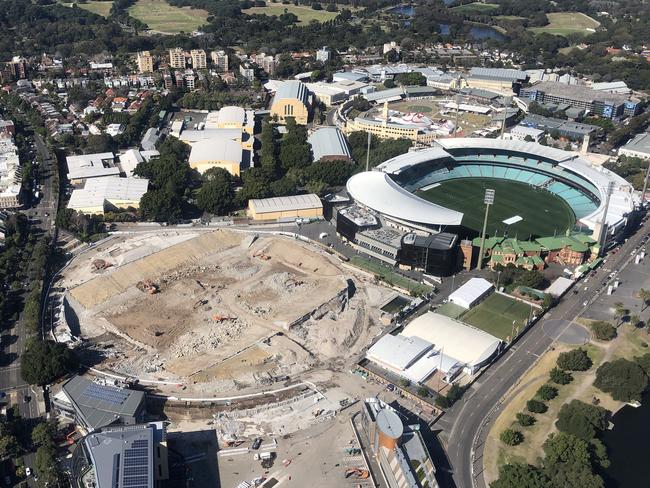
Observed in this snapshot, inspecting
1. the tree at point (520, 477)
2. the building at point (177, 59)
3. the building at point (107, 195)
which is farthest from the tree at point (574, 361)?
the building at point (177, 59)

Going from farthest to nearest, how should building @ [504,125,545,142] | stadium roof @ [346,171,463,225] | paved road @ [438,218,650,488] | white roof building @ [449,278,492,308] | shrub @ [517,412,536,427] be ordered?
building @ [504,125,545,142] < stadium roof @ [346,171,463,225] < white roof building @ [449,278,492,308] < shrub @ [517,412,536,427] < paved road @ [438,218,650,488]

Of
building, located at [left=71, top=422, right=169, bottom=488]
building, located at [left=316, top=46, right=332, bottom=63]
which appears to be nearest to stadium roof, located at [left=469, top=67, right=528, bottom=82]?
building, located at [left=316, top=46, right=332, bottom=63]

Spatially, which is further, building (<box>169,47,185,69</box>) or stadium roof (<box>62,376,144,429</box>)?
building (<box>169,47,185,69</box>)

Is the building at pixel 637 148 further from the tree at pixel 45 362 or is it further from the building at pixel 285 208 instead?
the tree at pixel 45 362

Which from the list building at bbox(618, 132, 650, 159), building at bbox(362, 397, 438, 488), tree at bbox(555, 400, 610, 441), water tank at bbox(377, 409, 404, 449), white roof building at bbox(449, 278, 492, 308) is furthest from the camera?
building at bbox(618, 132, 650, 159)

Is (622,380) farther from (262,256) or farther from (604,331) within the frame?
(262,256)

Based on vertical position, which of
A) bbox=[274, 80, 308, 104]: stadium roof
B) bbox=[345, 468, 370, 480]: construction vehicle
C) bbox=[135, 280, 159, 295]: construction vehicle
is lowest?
bbox=[345, 468, 370, 480]: construction vehicle

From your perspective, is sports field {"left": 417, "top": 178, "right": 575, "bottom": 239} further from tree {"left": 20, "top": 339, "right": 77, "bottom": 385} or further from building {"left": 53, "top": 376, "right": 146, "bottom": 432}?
tree {"left": 20, "top": 339, "right": 77, "bottom": 385}
